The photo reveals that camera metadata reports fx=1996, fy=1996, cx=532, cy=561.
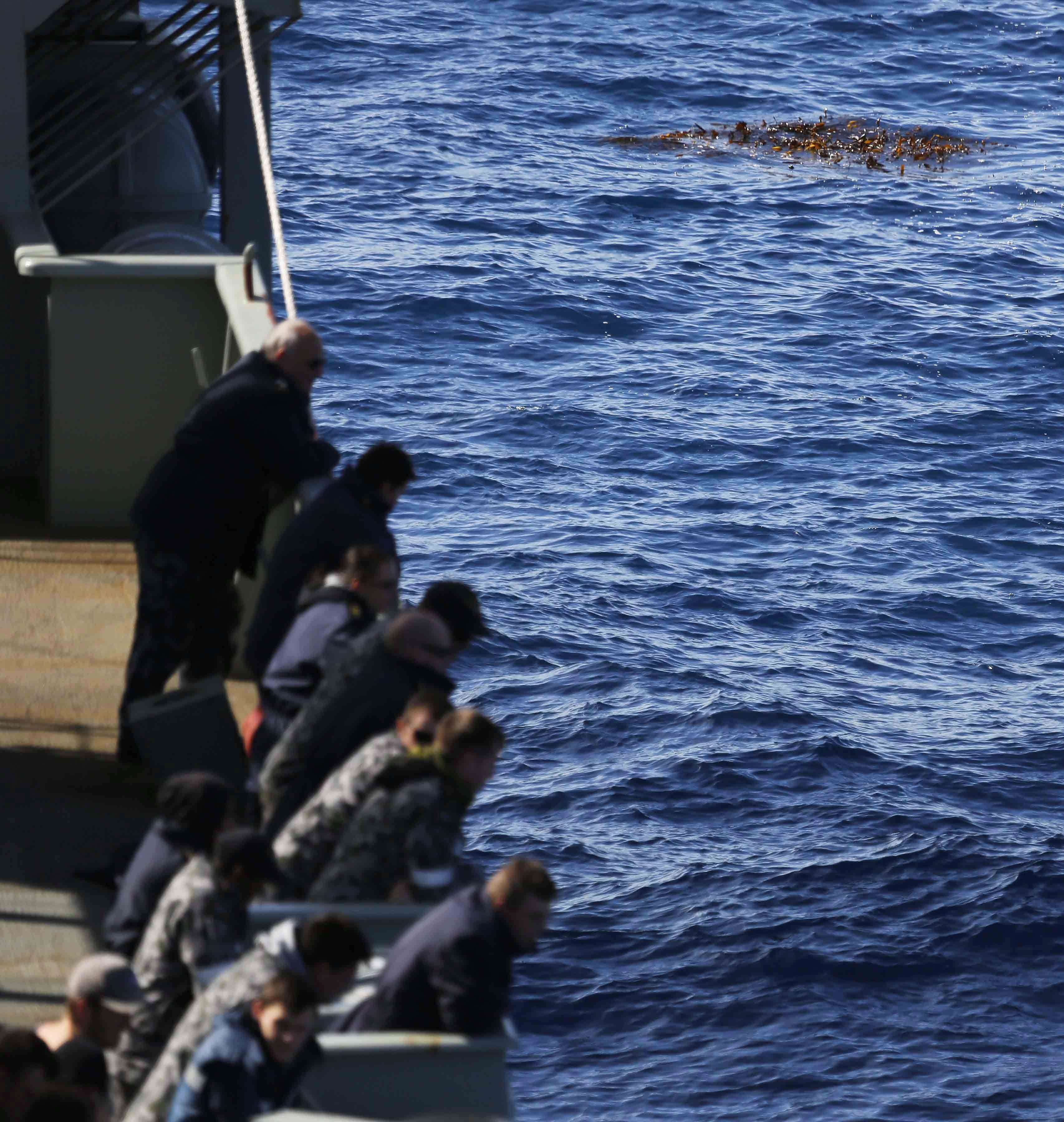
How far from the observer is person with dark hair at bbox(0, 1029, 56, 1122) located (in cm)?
530

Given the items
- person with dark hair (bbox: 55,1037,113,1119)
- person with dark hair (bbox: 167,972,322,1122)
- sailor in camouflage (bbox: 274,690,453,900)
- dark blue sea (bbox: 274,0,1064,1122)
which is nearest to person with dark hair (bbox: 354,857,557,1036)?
person with dark hair (bbox: 167,972,322,1122)

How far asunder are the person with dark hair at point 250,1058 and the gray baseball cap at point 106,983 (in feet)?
2.07

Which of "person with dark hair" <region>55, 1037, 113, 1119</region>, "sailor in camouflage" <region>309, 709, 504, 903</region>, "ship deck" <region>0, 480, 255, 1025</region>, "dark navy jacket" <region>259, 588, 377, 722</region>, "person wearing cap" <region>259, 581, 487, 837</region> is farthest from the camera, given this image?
"ship deck" <region>0, 480, 255, 1025</region>

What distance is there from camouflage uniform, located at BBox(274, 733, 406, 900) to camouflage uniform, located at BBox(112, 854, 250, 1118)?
0.49m

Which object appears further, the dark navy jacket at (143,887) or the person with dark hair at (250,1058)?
the dark navy jacket at (143,887)

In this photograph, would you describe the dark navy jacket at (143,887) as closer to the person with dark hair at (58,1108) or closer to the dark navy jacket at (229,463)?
the person with dark hair at (58,1108)

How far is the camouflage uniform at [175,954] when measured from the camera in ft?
21.1

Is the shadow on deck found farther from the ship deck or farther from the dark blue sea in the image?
the dark blue sea

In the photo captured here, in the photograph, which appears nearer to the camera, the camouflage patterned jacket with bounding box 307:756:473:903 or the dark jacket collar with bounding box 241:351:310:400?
the camouflage patterned jacket with bounding box 307:756:473:903

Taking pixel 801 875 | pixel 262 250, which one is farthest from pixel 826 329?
pixel 262 250

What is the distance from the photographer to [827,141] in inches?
2486

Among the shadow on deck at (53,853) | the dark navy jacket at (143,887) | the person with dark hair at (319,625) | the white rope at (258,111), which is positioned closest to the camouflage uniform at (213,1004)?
the dark navy jacket at (143,887)

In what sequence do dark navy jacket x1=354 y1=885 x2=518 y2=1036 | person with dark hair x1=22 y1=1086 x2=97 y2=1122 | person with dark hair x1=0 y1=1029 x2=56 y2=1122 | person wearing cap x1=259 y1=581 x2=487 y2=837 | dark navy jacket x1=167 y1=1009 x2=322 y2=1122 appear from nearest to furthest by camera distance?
person with dark hair x1=22 y1=1086 x2=97 y2=1122
person with dark hair x1=0 y1=1029 x2=56 y2=1122
dark navy jacket x1=167 y1=1009 x2=322 y2=1122
dark navy jacket x1=354 y1=885 x2=518 y2=1036
person wearing cap x1=259 y1=581 x2=487 y2=837

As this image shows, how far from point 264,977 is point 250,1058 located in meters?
0.27
